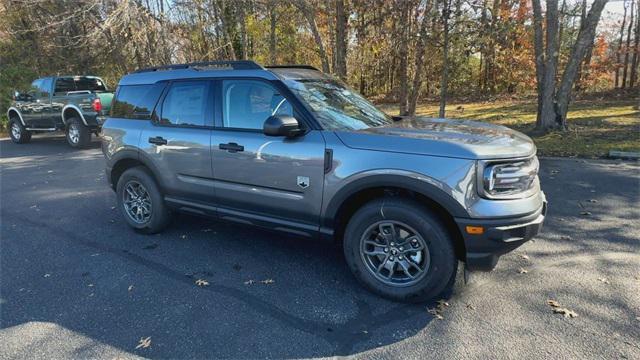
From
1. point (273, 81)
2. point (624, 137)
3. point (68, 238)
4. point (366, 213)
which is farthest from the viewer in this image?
point (624, 137)

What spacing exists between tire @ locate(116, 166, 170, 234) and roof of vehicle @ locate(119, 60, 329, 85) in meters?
1.05

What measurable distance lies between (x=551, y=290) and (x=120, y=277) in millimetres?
3695

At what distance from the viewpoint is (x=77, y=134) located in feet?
38.2

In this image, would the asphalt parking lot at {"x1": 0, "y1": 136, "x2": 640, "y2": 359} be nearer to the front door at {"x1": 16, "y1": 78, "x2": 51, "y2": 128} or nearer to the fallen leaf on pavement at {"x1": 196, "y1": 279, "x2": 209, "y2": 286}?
the fallen leaf on pavement at {"x1": 196, "y1": 279, "x2": 209, "y2": 286}

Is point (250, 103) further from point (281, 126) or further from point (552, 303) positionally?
point (552, 303)

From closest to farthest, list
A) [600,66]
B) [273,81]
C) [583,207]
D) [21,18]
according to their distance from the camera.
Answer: [273,81] < [583,207] < [21,18] < [600,66]

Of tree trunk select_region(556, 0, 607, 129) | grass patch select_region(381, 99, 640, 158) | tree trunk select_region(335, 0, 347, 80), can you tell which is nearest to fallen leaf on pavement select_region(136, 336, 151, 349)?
grass patch select_region(381, 99, 640, 158)

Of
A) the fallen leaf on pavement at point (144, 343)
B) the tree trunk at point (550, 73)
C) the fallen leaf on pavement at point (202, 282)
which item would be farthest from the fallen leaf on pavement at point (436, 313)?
the tree trunk at point (550, 73)

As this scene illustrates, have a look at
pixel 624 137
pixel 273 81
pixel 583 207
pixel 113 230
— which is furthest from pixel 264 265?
pixel 624 137

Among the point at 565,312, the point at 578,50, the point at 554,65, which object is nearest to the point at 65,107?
the point at 565,312

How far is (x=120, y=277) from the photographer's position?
12.3 feet

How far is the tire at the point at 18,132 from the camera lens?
526 inches

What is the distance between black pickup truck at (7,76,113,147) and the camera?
11.4 metres

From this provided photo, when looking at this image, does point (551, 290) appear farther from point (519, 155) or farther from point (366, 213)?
point (366, 213)
